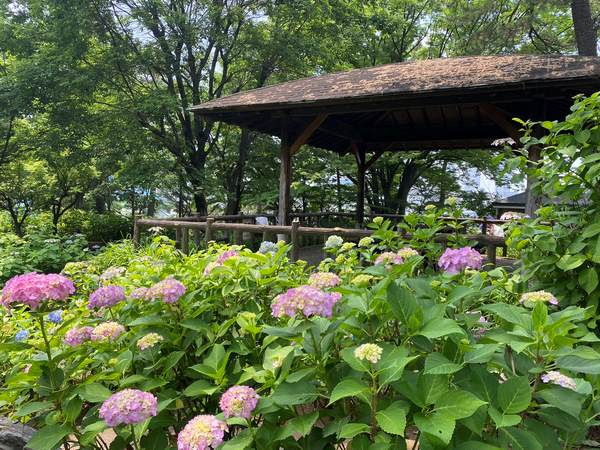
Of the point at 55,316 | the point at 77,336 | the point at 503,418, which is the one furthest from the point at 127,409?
the point at 55,316

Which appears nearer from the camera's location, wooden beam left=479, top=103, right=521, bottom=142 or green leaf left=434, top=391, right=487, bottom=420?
green leaf left=434, top=391, right=487, bottom=420

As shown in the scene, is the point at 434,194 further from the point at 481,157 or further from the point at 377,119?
the point at 377,119

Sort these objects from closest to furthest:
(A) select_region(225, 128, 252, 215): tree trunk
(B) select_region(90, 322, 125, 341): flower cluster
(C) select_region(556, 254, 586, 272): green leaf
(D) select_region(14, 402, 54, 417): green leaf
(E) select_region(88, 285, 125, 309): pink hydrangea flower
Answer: (D) select_region(14, 402, 54, 417): green leaf
(B) select_region(90, 322, 125, 341): flower cluster
(E) select_region(88, 285, 125, 309): pink hydrangea flower
(C) select_region(556, 254, 586, 272): green leaf
(A) select_region(225, 128, 252, 215): tree trunk

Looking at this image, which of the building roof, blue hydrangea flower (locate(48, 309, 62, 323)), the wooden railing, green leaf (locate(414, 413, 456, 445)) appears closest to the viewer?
green leaf (locate(414, 413, 456, 445))

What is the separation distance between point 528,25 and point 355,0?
16.0ft

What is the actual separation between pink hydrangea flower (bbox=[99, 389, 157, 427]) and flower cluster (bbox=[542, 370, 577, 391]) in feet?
3.19

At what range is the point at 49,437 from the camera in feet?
3.94

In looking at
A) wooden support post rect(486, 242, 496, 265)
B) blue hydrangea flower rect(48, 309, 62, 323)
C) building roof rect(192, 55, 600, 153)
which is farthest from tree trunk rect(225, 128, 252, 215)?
blue hydrangea flower rect(48, 309, 62, 323)

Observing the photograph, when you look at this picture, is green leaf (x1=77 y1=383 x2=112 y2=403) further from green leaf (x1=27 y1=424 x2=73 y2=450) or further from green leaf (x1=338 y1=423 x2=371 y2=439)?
green leaf (x1=338 y1=423 x2=371 y2=439)

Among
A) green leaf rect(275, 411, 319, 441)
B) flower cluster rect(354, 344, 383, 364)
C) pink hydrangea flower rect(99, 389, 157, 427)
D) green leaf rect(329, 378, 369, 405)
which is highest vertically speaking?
flower cluster rect(354, 344, 383, 364)

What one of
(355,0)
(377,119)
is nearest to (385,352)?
(377,119)

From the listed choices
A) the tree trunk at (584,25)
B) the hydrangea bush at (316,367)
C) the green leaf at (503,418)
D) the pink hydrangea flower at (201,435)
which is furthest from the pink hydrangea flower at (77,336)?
the tree trunk at (584,25)

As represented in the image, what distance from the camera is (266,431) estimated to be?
114 centimetres

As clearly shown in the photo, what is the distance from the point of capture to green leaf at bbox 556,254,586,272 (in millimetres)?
1901
